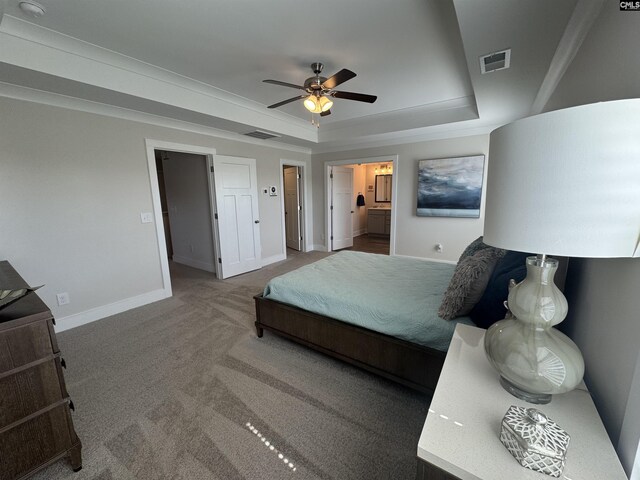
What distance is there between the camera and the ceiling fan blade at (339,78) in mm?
1992

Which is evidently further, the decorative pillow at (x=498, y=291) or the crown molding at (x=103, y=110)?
the crown molding at (x=103, y=110)

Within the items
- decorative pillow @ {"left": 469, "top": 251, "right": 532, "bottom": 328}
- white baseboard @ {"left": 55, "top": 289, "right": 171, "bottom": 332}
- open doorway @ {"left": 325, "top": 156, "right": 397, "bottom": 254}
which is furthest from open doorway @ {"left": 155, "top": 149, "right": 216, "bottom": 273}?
decorative pillow @ {"left": 469, "top": 251, "right": 532, "bottom": 328}

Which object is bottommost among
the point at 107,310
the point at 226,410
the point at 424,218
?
the point at 226,410

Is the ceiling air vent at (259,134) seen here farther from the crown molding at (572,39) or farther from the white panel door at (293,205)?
the crown molding at (572,39)

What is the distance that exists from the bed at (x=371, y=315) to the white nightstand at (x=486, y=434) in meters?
0.71

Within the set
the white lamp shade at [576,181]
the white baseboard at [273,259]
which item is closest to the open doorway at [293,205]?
the white baseboard at [273,259]

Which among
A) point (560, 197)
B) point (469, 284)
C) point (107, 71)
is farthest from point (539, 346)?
point (107, 71)

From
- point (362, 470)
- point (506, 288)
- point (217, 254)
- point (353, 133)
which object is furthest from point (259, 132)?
point (362, 470)

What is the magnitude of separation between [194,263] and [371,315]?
13.8 feet

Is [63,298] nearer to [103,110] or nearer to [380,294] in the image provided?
[103,110]

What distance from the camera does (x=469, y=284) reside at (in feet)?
5.02

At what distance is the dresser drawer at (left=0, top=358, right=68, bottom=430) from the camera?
114 cm

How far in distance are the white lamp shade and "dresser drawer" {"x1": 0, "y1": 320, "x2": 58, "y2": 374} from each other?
194cm

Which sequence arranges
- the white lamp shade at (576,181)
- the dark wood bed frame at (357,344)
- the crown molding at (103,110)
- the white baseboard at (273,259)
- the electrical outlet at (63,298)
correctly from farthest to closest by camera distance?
the white baseboard at (273,259)
the electrical outlet at (63,298)
the crown molding at (103,110)
the dark wood bed frame at (357,344)
the white lamp shade at (576,181)
